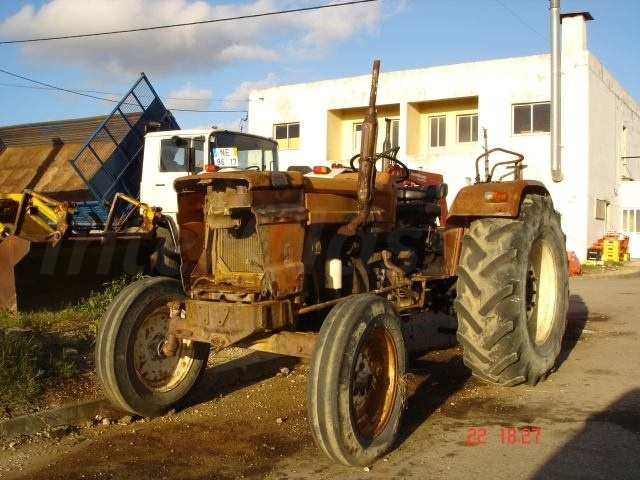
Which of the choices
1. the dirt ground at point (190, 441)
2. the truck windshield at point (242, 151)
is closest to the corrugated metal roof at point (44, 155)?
the truck windshield at point (242, 151)

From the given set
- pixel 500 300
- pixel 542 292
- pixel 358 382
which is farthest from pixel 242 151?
pixel 358 382

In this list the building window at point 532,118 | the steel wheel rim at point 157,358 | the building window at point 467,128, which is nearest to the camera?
the steel wheel rim at point 157,358

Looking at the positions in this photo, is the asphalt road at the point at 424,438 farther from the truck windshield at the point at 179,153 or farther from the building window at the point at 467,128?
the building window at the point at 467,128

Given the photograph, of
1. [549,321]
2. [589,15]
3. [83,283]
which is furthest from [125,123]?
[589,15]

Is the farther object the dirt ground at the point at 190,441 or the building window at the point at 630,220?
the building window at the point at 630,220

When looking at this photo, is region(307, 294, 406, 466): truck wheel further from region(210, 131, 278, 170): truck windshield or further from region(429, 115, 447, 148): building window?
region(429, 115, 447, 148): building window

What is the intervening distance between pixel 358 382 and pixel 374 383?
191mm

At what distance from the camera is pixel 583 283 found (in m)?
16.0

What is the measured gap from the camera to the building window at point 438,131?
25.0 m

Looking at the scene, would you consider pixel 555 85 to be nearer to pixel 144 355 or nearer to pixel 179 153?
pixel 179 153

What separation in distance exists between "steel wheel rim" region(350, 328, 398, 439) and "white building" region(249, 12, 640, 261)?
51.6 feet

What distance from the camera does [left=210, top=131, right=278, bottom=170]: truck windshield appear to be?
9.23 m

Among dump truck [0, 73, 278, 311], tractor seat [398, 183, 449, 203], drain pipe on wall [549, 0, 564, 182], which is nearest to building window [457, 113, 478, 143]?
drain pipe on wall [549, 0, 564, 182]

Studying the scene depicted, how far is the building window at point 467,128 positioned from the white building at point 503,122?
1.5 inches
